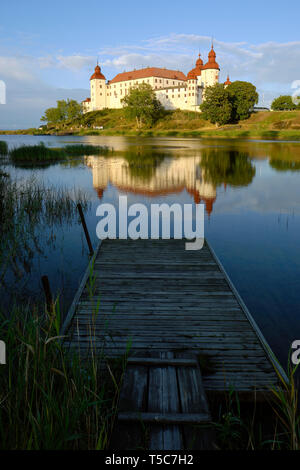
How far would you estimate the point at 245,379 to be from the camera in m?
3.77

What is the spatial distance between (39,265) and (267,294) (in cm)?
529

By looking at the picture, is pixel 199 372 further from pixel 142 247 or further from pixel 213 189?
pixel 213 189

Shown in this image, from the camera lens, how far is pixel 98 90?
132 m

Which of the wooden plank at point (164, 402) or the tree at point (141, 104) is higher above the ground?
the tree at point (141, 104)

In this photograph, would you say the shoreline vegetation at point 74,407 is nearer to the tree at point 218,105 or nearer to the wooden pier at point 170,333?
the wooden pier at point 170,333

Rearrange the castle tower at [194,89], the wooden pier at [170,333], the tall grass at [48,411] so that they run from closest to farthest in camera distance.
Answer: the tall grass at [48,411]
the wooden pier at [170,333]
the castle tower at [194,89]

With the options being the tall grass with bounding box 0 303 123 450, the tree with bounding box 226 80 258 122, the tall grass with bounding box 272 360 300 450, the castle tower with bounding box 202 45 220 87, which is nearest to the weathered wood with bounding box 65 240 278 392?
the tall grass with bounding box 272 360 300 450

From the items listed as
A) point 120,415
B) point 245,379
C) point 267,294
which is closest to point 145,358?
point 120,415

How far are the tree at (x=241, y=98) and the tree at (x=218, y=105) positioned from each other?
14.7 feet

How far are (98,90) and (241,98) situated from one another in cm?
6973

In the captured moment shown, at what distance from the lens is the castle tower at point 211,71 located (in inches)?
4045

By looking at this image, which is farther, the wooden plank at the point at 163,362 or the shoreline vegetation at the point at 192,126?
the shoreline vegetation at the point at 192,126

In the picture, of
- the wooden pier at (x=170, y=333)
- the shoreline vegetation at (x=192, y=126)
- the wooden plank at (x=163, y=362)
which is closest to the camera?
the wooden pier at (x=170, y=333)

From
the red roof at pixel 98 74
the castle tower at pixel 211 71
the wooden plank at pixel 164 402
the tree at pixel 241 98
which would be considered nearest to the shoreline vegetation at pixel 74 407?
the wooden plank at pixel 164 402
